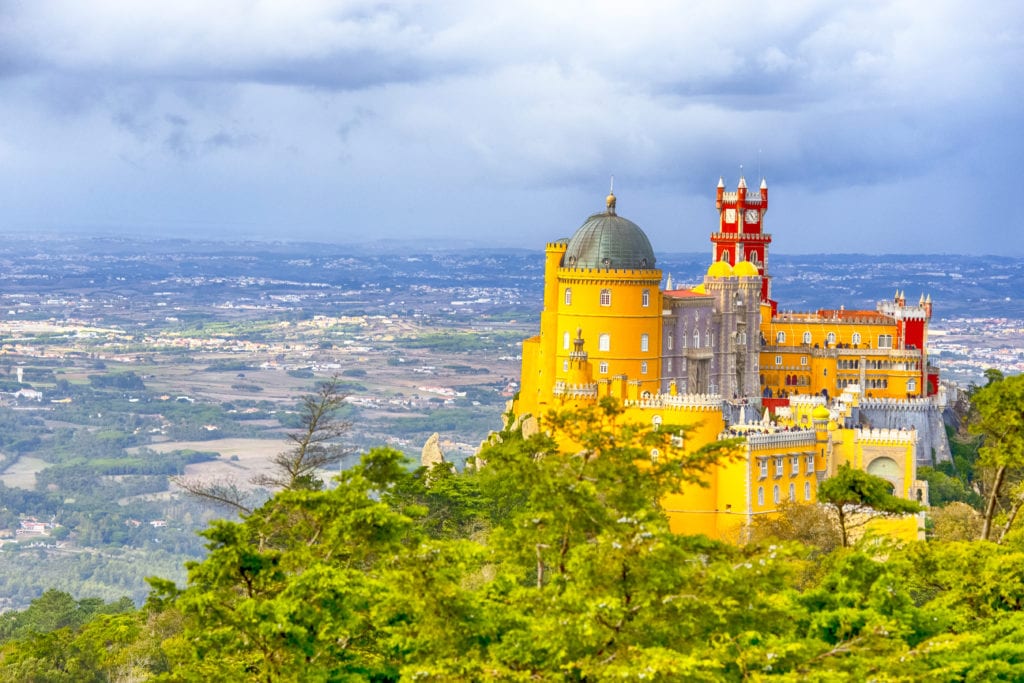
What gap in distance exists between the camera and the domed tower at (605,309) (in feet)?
292

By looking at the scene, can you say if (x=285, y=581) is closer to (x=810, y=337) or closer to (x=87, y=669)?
(x=87, y=669)

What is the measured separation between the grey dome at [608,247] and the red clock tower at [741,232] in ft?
84.3

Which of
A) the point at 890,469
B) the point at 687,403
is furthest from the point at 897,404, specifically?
the point at 687,403

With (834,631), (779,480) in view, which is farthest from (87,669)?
(834,631)

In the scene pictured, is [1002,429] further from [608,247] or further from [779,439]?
[608,247]

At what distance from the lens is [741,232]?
115875 millimetres

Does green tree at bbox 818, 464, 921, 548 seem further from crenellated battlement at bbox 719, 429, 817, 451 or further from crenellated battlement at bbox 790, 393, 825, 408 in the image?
crenellated battlement at bbox 790, 393, 825, 408

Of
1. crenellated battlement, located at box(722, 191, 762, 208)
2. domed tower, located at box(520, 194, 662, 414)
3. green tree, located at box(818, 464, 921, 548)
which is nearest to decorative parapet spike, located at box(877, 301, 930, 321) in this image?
crenellated battlement, located at box(722, 191, 762, 208)

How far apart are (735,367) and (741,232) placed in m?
19.2

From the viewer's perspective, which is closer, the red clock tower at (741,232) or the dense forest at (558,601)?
the dense forest at (558,601)

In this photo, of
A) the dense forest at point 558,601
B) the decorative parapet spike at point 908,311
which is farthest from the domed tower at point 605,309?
the dense forest at point 558,601

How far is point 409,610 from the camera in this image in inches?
1446

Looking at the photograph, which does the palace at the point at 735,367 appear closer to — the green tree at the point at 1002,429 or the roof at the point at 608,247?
the roof at the point at 608,247

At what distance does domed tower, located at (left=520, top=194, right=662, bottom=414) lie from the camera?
292ft
